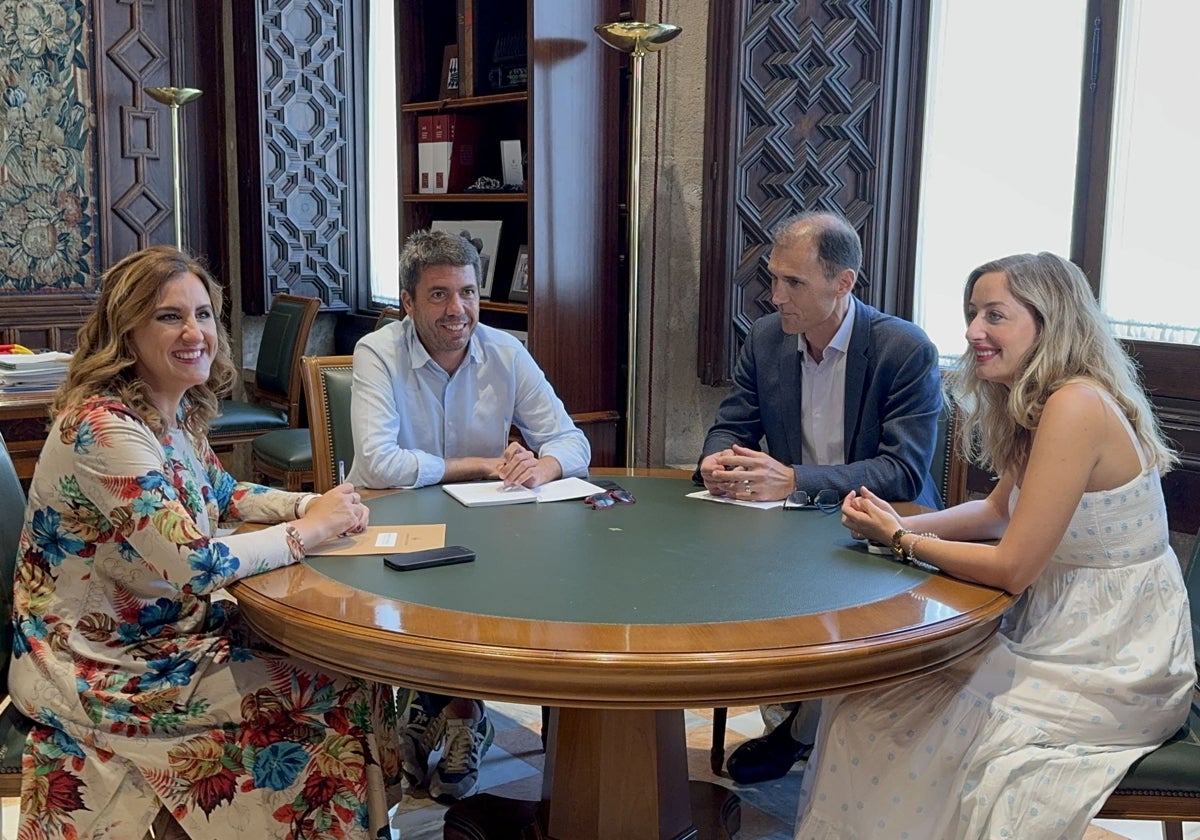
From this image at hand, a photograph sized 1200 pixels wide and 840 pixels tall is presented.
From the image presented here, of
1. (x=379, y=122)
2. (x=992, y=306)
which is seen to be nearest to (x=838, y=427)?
(x=992, y=306)

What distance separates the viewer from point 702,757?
2.88 m

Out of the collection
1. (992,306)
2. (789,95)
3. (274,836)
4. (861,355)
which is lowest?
(274,836)

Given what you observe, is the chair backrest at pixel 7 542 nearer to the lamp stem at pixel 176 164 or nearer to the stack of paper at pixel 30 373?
the stack of paper at pixel 30 373

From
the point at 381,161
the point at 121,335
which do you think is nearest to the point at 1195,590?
the point at 121,335

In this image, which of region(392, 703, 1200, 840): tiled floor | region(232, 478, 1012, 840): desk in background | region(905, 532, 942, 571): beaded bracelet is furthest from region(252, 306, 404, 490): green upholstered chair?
region(905, 532, 942, 571): beaded bracelet

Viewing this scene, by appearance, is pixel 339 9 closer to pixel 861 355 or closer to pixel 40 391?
pixel 40 391

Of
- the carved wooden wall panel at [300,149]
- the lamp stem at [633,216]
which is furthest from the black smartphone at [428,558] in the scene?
the carved wooden wall panel at [300,149]

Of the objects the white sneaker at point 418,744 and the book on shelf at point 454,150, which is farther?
the book on shelf at point 454,150

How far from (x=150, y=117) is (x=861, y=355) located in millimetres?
4432

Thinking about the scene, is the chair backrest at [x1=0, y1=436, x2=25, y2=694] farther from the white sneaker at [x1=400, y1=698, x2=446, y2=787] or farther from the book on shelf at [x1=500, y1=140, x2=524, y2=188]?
the book on shelf at [x1=500, y1=140, x2=524, y2=188]

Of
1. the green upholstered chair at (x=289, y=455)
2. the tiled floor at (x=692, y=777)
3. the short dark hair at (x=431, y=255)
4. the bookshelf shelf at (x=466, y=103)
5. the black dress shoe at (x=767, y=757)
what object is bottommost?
the tiled floor at (x=692, y=777)

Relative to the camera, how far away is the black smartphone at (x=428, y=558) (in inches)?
74.1

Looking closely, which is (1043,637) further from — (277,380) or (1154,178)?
(277,380)

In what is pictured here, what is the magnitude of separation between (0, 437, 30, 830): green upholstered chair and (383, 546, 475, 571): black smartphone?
64 cm
